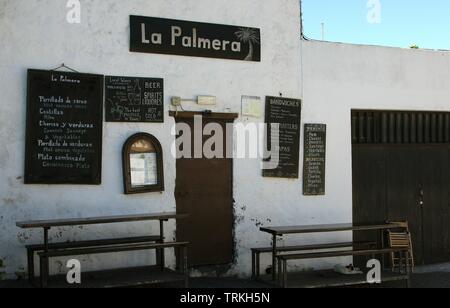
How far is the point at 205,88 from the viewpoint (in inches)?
330

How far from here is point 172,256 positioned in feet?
26.7

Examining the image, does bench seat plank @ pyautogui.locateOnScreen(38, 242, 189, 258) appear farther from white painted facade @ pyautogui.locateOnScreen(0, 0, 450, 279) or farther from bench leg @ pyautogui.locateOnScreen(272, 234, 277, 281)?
bench leg @ pyautogui.locateOnScreen(272, 234, 277, 281)

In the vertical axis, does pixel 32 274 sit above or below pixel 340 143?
below

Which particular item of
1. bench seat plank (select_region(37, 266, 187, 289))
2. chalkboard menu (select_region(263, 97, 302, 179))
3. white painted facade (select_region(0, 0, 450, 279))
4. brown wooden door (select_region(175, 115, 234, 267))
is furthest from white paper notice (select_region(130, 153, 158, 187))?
chalkboard menu (select_region(263, 97, 302, 179))

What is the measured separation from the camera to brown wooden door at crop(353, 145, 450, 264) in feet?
31.4

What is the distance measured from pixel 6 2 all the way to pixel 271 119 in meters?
3.87

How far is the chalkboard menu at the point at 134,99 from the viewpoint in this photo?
25.6 feet

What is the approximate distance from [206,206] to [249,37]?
2.51 m

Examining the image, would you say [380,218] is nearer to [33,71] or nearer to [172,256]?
[172,256]

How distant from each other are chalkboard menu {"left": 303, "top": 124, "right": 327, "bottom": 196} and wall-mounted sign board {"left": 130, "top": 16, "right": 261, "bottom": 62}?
4.62 ft

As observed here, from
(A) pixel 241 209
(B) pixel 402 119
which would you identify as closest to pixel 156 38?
(A) pixel 241 209

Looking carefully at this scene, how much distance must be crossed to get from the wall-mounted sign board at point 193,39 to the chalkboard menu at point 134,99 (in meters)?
0.45

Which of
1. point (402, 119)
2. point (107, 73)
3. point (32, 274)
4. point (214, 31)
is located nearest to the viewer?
point (32, 274)

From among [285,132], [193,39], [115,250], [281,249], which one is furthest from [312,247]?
[193,39]
